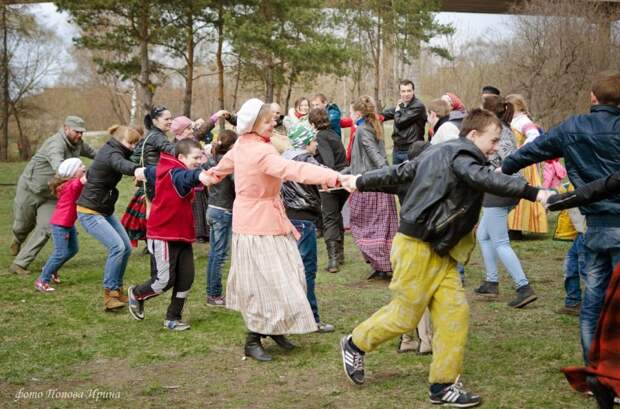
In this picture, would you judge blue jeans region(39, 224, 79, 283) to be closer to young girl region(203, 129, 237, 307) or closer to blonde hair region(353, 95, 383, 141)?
young girl region(203, 129, 237, 307)

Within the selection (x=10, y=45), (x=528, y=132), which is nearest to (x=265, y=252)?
(x=528, y=132)

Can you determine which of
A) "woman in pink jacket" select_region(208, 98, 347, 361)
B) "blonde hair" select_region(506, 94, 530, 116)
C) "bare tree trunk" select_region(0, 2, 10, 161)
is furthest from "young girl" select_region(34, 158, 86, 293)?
"bare tree trunk" select_region(0, 2, 10, 161)

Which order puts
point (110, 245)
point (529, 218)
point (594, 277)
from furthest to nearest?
point (529, 218)
point (110, 245)
point (594, 277)

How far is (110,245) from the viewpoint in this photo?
7156 mm

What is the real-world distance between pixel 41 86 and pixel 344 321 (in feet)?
115

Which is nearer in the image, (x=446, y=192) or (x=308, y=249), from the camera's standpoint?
(x=446, y=192)

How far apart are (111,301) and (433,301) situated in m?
3.72

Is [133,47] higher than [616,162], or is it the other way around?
[133,47]

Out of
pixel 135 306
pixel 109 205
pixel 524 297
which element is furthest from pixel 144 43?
pixel 524 297

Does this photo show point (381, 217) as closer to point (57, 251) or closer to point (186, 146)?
point (186, 146)

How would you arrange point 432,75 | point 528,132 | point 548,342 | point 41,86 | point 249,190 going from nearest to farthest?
point 249,190
point 548,342
point 528,132
point 41,86
point 432,75

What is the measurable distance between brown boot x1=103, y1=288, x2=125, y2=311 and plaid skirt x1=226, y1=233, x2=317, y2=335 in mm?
2187

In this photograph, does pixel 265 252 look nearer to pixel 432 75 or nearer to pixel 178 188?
pixel 178 188

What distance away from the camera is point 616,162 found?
437 centimetres
